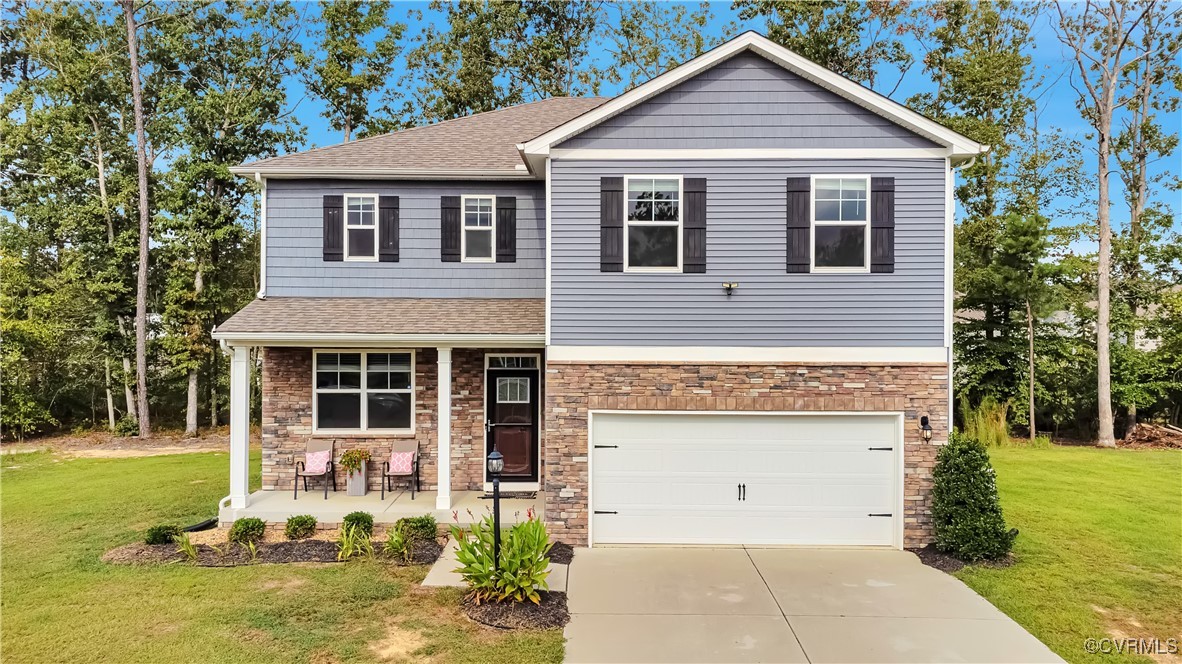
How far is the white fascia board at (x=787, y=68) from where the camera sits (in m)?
8.28

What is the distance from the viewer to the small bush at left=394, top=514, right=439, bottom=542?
A: 8461mm

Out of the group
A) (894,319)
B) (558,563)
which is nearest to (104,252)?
(558,563)

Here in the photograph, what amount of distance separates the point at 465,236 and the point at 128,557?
6444mm

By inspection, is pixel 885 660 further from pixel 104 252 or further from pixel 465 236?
pixel 104 252

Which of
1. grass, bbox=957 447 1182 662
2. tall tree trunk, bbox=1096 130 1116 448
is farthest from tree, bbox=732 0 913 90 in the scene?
grass, bbox=957 447 1182 662

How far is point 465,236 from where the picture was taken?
1081cm

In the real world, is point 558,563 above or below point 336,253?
below

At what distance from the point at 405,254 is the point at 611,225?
409 cm

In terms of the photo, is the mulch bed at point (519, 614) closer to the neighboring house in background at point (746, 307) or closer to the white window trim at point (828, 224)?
the neighboring house in background at point (746, 307)

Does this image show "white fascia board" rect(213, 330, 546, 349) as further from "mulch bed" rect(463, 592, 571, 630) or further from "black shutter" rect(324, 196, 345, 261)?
"mulch bed" rect(463, 592, 571, 630)

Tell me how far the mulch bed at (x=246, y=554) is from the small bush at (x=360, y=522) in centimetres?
22

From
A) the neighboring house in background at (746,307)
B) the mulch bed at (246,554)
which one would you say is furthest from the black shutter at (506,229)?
the mulch bed at (246,554)

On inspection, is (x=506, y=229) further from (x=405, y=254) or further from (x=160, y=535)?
(x=160, y=535)

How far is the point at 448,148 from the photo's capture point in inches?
456
